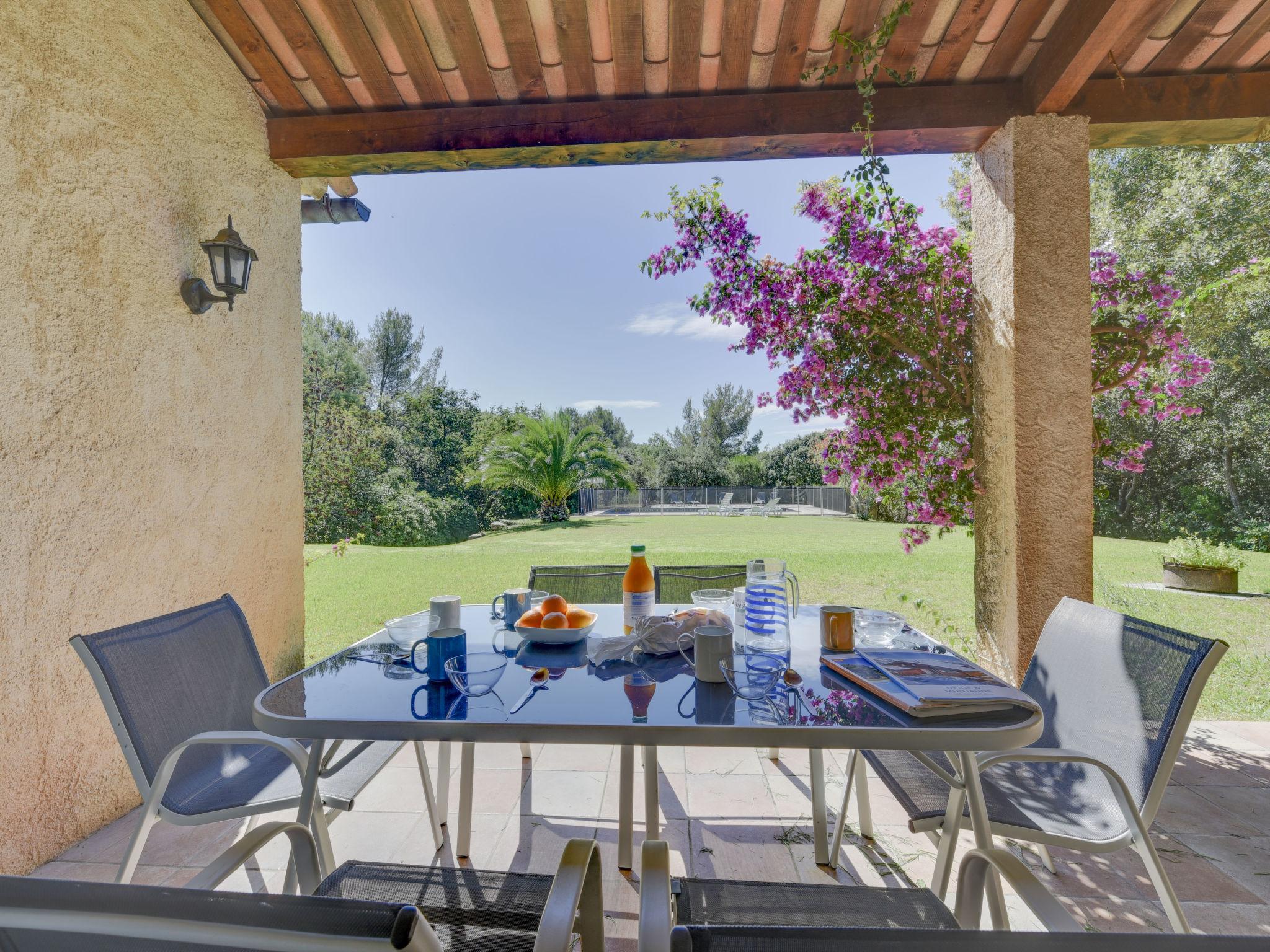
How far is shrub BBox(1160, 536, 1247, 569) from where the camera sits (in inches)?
209

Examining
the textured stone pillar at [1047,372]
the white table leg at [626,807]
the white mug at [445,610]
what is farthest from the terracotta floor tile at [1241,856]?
the white mug at [445,610]

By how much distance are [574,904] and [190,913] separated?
1.42 ft

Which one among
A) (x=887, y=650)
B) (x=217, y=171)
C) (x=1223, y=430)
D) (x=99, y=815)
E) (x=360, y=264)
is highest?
(x=360, y=264)

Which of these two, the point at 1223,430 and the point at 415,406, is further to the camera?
the point at 415,406

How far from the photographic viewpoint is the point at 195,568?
2510 millimetres

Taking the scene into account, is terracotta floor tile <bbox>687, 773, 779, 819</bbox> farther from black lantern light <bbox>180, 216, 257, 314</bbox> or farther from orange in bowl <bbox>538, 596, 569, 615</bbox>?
black lantern light <bbox>180, 216, 257, 314</bbox>

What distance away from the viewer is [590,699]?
50.9 inches

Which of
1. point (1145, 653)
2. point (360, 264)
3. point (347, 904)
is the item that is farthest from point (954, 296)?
point (360, 264)

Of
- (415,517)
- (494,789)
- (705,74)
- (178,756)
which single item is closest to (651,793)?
(494,789)

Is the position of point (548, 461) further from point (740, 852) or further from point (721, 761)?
point (740, 852)

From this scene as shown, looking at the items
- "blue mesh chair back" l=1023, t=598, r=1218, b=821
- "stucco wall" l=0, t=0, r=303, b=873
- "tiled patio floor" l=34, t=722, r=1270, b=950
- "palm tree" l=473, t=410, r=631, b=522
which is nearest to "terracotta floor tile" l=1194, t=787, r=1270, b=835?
"tiled patio floor" l=34, t=722, r=1270, b=950

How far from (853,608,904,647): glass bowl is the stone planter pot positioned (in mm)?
5363

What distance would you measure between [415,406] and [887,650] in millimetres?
17185

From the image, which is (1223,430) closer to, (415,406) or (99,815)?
(99,815)
